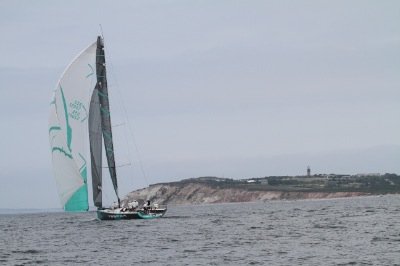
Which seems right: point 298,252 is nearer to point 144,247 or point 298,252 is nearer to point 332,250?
point 332,250

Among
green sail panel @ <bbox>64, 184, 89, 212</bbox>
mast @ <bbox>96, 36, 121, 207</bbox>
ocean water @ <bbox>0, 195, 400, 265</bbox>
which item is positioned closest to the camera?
ocean water @ <bbox>0, 195, 400, 265</bbox>

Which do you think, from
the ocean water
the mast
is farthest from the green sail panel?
the mast

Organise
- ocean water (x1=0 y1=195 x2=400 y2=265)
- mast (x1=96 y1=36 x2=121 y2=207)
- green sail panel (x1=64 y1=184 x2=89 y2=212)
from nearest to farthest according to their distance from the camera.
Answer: ocean water (x1=0 y1=195 x2=400 y2=265) < green sail panel (x1=64 y1=184 x2=89 y2=212) < mast (x1=96 y1=36 x2=121 y2=207)

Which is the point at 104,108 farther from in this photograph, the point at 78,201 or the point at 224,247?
the point at 224,247

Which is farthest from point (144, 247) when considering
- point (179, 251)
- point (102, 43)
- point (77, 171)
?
point (102, 43)

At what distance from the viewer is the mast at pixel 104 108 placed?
253ft

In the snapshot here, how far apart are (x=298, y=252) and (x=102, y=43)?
44158 mm

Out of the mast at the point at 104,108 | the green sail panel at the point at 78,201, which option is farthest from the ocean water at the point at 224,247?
the mast at the point at 104,108

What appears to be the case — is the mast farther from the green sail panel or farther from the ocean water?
the ocean water

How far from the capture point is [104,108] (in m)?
77.2

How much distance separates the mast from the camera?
77000 mm

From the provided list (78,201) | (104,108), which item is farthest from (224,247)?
(104,108)

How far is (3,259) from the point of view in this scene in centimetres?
4522

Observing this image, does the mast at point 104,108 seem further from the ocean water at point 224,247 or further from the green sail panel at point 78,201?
the ocean water at point 224,247
